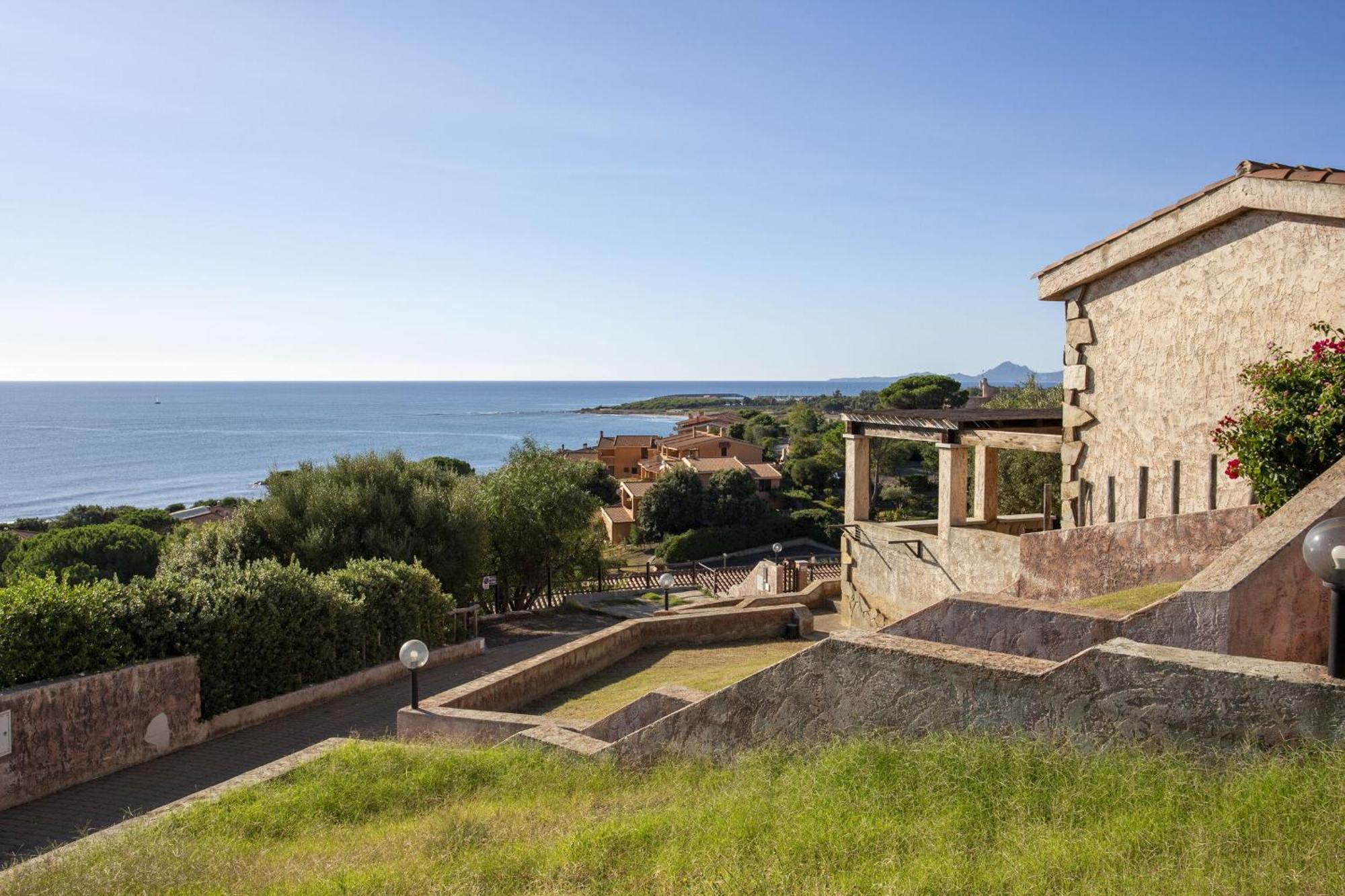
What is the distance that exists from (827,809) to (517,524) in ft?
80.9

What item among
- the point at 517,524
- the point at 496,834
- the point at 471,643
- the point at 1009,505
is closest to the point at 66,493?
the point at 517,524

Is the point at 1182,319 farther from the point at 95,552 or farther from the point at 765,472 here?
the point at 765,472

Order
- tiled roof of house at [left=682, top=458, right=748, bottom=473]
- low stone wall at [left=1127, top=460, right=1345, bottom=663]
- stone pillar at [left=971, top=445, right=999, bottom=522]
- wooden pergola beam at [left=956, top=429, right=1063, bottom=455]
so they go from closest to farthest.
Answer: low stone wall at [left=1127, top=460, right=1345, bottom=663] → wooden pergola beam at [left=956, top=429, right=1063, bottom=455] → stone pillar at [left=971, top=445, right=999, bottom=522] → tiled roof of house at [left=682, top=458, right=748, bottom=473]

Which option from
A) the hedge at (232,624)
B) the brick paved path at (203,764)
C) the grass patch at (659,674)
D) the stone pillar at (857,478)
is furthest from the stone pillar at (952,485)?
the hedge at (232,624)

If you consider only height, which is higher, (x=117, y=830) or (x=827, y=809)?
(x=827, y=809)

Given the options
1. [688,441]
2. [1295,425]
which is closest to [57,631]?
[1295,425]

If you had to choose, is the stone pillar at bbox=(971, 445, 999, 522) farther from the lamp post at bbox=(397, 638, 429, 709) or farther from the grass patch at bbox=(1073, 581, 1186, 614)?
the lamp post at bbox=(397, 638, 429, 709)

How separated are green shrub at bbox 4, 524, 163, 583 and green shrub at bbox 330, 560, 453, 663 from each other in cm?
2588

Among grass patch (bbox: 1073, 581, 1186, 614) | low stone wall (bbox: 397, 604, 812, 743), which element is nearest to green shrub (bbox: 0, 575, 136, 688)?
low stone wall (bbox: 397, 604, 812, 743)

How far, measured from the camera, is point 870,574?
14617 mm

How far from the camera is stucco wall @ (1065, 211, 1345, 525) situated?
9070 mm

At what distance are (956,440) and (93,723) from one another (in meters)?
12.0

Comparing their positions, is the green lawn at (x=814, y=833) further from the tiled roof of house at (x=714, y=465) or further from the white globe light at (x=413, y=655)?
the tiled roof of house at (x=714, y=465)

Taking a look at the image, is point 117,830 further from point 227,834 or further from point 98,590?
point 98,590
